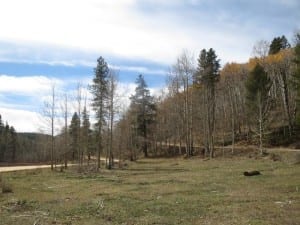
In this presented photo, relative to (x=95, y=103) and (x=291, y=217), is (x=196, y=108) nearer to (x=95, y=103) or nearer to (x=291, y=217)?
(x=95, y=103)

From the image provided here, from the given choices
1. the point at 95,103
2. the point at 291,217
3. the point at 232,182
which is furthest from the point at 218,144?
the point at 291,217

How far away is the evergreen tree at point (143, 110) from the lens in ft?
274

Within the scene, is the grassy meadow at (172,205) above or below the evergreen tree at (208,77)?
below

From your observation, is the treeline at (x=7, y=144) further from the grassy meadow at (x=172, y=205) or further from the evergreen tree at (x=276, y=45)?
the grassy meadow at (x=172, y=205)

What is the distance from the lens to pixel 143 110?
8438 centimetres

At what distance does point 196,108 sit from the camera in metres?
75.2

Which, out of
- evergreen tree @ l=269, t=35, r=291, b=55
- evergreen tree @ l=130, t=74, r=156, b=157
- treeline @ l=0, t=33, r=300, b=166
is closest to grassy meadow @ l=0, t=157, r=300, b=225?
treeline @ l=0, t=33, r=300, b=166

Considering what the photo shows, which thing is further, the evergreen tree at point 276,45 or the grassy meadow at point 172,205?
the evergreen tree at point 276,45

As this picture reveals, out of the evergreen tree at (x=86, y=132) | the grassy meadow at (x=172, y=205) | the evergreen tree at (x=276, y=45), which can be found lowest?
the grassy meadow at (x=172, y=205)

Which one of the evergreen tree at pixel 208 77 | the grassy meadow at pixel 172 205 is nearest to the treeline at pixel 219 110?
the evergreen tree at pixel 208 77

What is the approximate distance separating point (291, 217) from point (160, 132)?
74.3 meters

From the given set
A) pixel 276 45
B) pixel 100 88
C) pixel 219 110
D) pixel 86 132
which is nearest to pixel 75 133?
pixel 86 132

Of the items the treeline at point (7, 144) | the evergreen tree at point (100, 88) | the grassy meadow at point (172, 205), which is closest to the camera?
the grassy meadow at point (172, 205)

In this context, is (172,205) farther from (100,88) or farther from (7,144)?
(7,144)
